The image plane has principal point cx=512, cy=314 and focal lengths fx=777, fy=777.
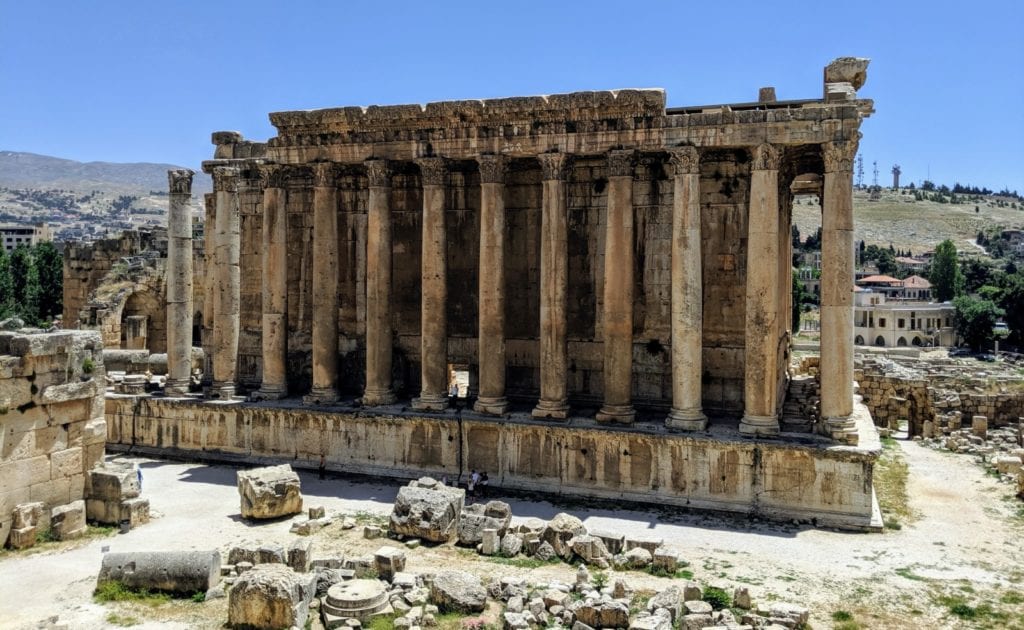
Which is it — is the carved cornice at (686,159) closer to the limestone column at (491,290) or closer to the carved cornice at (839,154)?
the carved cornice at (839,154)

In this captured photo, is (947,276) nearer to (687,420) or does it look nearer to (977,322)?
(977,322)

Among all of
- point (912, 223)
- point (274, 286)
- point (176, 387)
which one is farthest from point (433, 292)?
point (912, 223)

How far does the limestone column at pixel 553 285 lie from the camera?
20.3m

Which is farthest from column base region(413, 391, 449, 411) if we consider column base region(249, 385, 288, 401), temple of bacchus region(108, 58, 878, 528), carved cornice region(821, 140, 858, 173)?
carved cornice region(821, 140, 858, 173)

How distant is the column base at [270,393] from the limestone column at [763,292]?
44.1 ft

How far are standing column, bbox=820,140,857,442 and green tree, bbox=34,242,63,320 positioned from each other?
2216 inches

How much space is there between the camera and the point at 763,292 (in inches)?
727

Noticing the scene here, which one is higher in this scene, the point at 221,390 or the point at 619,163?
the point at 619,163

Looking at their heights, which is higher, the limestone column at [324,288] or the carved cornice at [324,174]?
the carved cornice at [324,174]

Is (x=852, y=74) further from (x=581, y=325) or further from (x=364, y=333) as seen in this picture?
(x=364, y=333)

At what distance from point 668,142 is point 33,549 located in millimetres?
16445

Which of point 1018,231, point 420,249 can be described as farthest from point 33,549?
point 1018,231


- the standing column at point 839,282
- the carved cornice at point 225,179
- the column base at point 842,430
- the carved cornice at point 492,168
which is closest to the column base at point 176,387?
the carved cornice at point 225,179

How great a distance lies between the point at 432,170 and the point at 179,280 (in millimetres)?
9452
